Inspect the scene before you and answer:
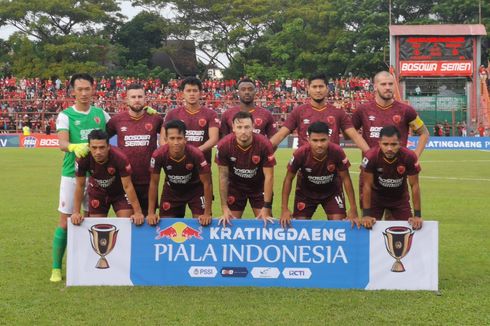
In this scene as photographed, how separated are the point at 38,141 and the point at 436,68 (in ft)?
80.3

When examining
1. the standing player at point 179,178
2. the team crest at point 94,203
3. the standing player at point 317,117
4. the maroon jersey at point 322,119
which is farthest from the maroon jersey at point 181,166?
the maroon jersey at point 322,119

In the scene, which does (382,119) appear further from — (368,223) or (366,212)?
(368,223)

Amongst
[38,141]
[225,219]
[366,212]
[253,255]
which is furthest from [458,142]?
[225,219]

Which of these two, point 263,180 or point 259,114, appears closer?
point 263,180

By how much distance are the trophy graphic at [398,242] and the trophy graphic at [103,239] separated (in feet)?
9.13

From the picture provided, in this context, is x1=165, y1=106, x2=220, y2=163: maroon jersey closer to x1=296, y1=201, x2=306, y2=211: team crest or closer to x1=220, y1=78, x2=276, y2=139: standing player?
x1=220, y1=78, x2=276, y2=139: standing player

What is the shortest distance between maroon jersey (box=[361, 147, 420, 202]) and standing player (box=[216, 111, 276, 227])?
107 centimetres

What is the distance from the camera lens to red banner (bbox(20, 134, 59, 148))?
132ft

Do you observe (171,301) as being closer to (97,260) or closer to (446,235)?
(97,260)

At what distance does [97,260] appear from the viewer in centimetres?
723

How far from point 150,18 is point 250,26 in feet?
33.8

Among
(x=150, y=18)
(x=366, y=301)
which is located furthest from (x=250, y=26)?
(x=366, y=301)

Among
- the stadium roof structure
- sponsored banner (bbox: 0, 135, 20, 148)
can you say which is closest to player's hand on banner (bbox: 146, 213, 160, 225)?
sponsored banner (bbox: 0, 135, 20, 148)

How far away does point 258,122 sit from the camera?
28.7 ft
